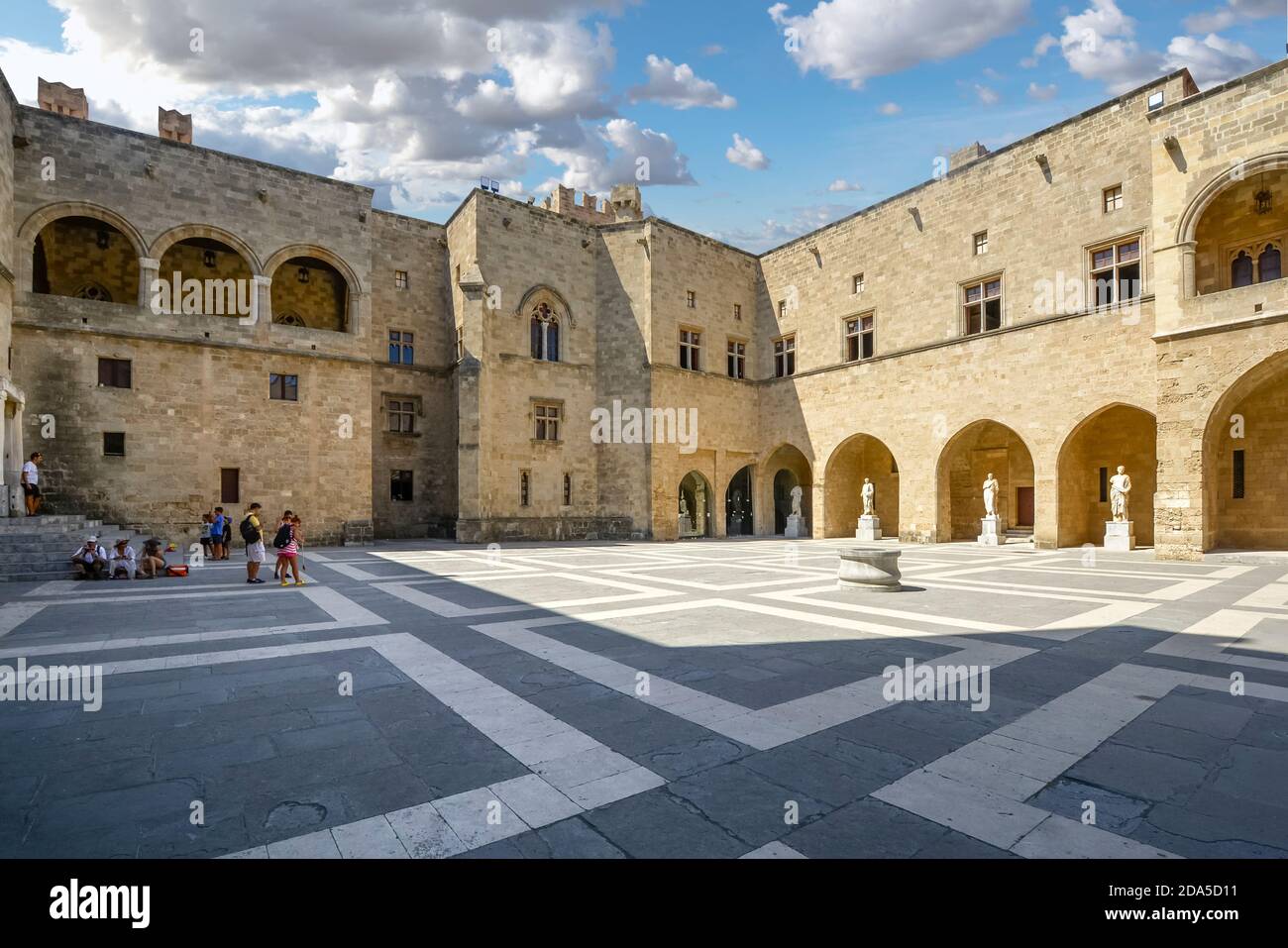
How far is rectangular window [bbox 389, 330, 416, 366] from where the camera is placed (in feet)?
82.6

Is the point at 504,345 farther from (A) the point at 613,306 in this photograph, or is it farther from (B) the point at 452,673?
(B) the point at 452,673

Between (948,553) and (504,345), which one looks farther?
(504,345)

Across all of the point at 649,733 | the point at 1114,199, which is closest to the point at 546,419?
the point at 1114,199

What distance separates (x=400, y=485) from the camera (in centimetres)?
2503

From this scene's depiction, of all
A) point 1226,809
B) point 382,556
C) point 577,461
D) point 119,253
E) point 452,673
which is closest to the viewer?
point 1226,809

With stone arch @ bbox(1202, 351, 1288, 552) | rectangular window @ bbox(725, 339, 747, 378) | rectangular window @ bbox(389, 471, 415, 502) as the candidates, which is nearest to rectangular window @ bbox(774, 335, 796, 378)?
rectangular window @ bbox(725, 339, 747, 378)

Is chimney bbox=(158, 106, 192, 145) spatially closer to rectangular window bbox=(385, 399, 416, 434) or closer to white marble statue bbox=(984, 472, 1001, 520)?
rectangular window bbox=(385, 399, 416, 434)

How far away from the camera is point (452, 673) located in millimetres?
5668

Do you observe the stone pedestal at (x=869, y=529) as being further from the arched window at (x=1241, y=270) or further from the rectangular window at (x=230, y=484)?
the rectangular window at (x=230, y=484)

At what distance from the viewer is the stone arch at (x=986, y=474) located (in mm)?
24609

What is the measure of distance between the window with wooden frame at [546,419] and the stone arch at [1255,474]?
2060 cm

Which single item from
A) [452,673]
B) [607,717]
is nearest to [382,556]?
[452,673]

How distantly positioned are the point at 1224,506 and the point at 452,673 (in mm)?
23120

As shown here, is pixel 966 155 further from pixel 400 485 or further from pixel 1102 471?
pixel 400 485
